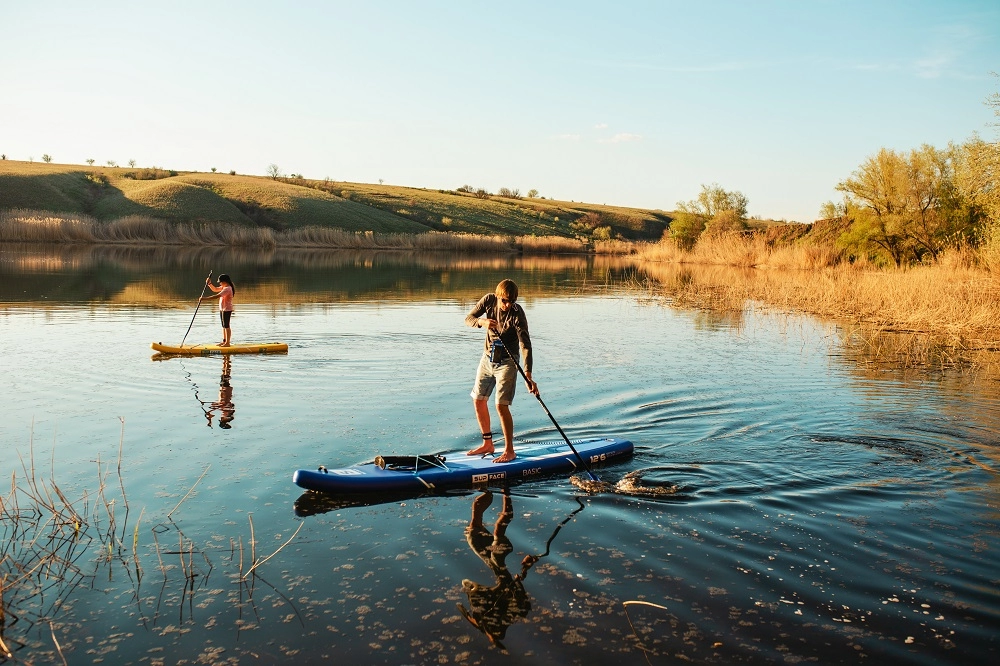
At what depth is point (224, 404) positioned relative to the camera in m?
11.0

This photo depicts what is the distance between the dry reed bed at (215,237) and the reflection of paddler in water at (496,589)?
55560 millimetres

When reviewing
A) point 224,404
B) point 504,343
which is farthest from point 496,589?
point 224,404

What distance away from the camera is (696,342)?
17750 mm

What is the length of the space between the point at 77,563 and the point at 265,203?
83437 millimetres

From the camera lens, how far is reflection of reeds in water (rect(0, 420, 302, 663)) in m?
5.04

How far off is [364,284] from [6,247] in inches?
1113

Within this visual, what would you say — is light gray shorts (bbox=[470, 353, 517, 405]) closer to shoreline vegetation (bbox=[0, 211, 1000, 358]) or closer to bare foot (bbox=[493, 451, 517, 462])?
bare foot (bbox=[493, 451, 517, 462])

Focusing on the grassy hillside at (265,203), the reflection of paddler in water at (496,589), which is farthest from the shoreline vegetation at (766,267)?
the reflection of paddler in water at (496,589)

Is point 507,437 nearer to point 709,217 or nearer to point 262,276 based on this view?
point 262,276

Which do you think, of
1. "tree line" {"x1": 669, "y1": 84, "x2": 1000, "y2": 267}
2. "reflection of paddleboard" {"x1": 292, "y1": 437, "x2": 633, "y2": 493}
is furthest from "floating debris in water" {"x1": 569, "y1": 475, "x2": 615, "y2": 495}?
"tree line" {"x1": 669, "y1": 84, "x2": 1000, "y2": 267}

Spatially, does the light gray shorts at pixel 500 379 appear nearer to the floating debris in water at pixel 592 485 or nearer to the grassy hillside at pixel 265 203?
the floating debris in water at pixel 592 485

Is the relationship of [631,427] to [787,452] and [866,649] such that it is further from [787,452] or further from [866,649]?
[866,649]

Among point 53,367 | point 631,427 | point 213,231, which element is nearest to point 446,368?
point 631,427

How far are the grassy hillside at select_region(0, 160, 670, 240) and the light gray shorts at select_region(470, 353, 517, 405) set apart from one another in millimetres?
70221
